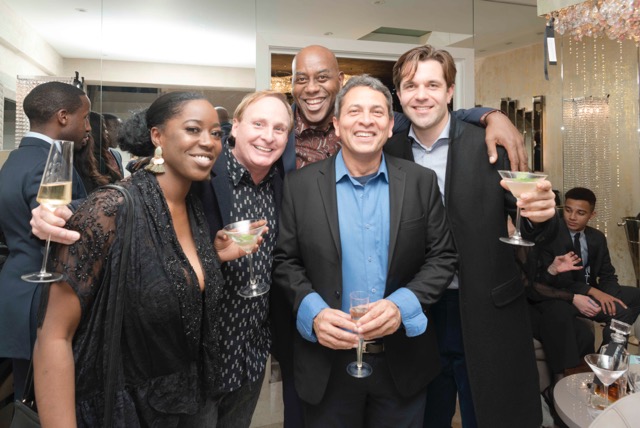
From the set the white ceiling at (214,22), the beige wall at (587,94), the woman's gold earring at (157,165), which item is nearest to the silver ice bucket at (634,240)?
the beige wall at (587,94)

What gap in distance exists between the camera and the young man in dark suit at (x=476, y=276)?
6.40 ft

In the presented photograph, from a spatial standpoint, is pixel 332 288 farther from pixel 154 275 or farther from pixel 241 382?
pixel 154 275

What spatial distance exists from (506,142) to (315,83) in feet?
3.48

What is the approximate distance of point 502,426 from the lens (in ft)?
6.38

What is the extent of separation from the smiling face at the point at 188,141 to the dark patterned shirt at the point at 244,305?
317 mm

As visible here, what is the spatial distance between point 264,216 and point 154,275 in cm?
64

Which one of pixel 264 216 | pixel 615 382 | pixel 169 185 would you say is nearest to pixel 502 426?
pixel 615 382

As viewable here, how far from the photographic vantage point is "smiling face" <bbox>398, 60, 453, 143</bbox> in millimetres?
2027

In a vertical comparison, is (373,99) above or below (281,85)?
below

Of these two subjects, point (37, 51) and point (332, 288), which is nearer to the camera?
point (332, 288)

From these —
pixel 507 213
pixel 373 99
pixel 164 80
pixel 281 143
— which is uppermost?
pixel 164 80

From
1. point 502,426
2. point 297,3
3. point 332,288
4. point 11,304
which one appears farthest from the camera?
point 297,3

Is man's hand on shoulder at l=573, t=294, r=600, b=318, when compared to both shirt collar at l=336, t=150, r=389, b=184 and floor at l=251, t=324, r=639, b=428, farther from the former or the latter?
shirt collar at l=336, t=150, r=389, b=184

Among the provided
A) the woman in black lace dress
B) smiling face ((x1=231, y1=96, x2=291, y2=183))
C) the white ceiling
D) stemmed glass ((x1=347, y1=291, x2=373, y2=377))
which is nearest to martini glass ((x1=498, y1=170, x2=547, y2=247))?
stemmed glass ((x1=347, y1=291, x2=373, y2=377))
